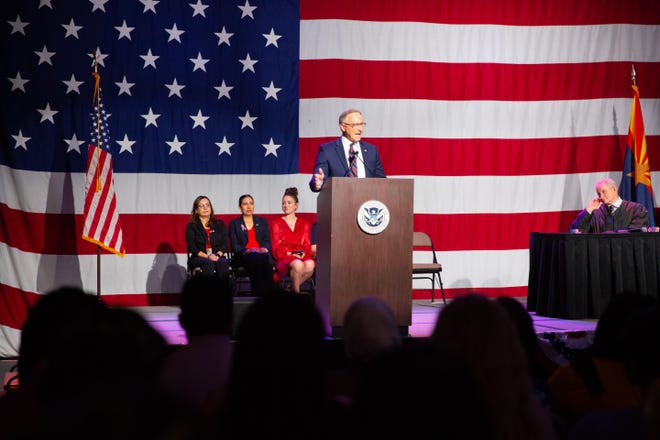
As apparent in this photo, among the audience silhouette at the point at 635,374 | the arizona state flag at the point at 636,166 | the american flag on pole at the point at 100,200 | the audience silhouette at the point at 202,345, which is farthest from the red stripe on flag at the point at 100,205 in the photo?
the audience silhouette at the point at 635,374

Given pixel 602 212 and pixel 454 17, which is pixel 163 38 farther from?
pixel 602 212

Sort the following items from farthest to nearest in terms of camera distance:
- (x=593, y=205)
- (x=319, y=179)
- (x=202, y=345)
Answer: (x=593, y=205), (x=319, y=179), (x=202, y=345)

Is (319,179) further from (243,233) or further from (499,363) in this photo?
(499,363)

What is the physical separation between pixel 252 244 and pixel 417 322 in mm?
1666

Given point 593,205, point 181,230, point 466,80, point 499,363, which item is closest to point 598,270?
point 593,205

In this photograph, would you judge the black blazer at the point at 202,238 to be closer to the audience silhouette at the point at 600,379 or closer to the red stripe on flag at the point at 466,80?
the red stripe on flag at the point at 466,80

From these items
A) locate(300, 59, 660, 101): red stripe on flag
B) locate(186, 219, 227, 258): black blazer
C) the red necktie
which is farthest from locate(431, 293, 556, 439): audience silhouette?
locate(300, 59, 660, 101): red stripe on flag

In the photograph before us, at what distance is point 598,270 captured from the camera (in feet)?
19.9

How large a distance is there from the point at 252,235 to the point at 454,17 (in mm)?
3052

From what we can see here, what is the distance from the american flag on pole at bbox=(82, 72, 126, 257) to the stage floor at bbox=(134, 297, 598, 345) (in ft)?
2.16

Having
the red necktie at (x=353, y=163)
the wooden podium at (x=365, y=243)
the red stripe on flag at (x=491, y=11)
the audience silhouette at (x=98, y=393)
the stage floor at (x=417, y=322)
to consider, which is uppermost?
the red stripe on flag at (x=491, y=11)

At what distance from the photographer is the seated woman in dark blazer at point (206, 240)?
20.3 feet

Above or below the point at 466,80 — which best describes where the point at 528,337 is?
below

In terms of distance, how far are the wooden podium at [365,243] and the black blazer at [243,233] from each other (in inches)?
88.2
